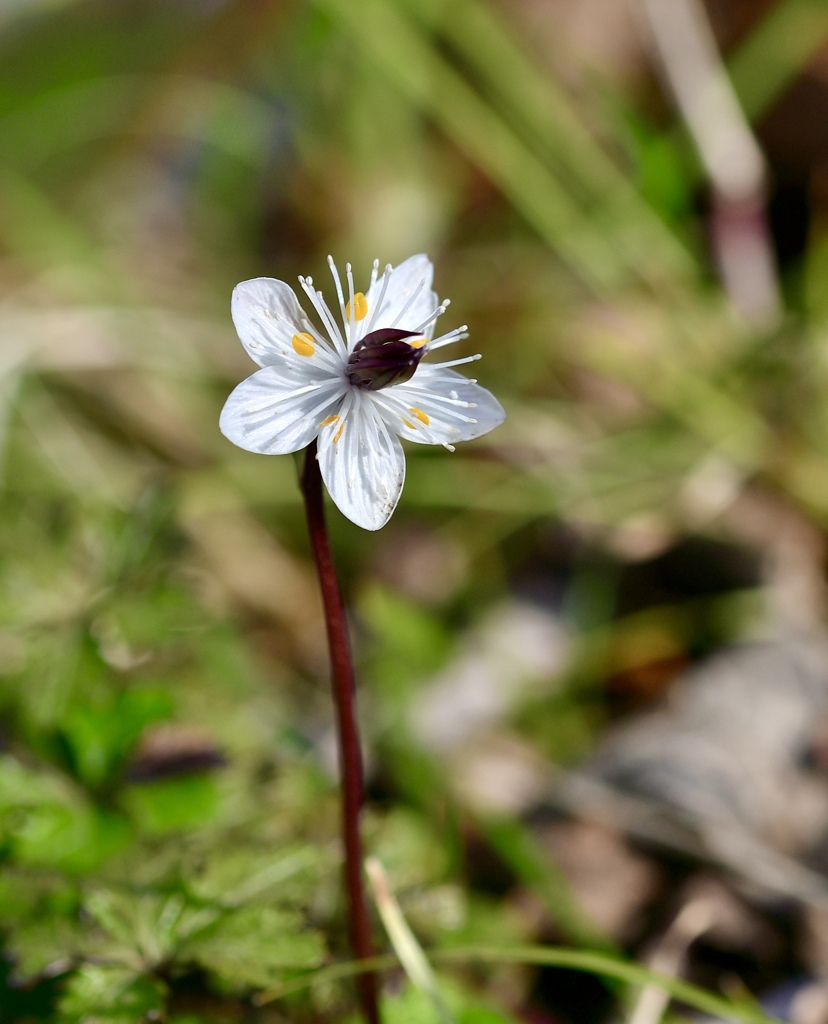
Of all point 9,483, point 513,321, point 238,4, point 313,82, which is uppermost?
point 238,4

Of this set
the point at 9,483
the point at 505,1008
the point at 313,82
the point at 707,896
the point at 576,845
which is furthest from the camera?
the point at 313,82

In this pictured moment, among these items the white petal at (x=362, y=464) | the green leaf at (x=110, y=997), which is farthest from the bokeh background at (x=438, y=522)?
the white petal at (x=362, y=464)

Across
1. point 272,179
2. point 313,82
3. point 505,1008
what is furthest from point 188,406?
point 505,1008

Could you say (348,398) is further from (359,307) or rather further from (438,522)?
(438,522)

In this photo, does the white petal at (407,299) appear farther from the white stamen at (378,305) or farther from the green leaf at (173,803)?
the green leaf at (173,803)

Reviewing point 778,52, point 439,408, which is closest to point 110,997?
point 439,408

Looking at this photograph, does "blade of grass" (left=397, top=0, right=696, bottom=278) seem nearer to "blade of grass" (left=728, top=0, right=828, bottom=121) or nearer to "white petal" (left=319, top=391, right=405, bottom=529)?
"blade of grass" (left=728, top=0, right=828, bottom=121)

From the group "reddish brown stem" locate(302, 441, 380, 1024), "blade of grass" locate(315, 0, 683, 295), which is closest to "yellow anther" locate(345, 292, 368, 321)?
"reddish brown stem" locate(302, 441, 380, 1024)

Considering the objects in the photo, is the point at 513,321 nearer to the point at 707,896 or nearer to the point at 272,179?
the point at 272,179
